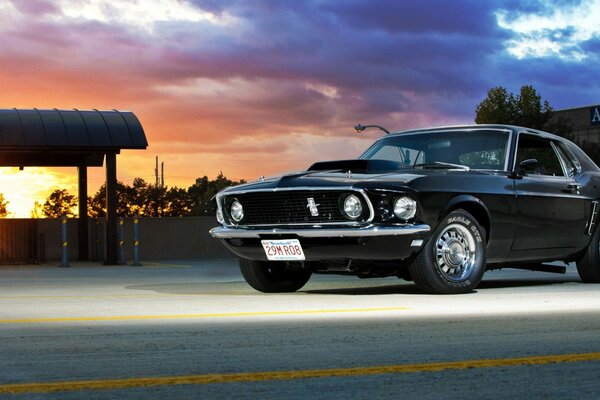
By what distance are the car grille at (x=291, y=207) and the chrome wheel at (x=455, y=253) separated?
92 cm

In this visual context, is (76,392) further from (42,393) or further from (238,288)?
(238,288)

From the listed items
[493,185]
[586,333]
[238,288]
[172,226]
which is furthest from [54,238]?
[586,333]

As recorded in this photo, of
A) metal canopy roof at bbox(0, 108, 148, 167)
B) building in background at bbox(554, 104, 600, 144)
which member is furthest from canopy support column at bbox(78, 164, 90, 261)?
building in background at bbox(554, 104, 600, 144)

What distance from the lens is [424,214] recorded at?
33.2ft

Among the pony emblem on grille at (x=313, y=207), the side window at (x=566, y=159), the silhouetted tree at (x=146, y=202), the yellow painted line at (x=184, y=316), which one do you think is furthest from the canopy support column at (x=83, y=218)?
the silhouetted tree at (x=146, y=202)

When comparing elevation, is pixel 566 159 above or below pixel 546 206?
above

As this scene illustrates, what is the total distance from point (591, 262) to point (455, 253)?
2781 millimetres

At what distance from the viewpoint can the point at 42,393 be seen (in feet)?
16.0

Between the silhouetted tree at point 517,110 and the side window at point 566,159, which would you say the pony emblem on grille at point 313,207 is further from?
the silhouetted tree at point 517,110

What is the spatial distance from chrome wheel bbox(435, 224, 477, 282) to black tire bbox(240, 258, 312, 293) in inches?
68.3

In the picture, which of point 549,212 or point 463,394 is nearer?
point 463,394

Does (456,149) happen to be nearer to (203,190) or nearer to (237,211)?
(237,211)

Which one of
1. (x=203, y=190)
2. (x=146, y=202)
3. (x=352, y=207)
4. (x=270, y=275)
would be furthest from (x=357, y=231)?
(x=203, y=190)

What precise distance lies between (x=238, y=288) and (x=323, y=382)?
7.08 metres
